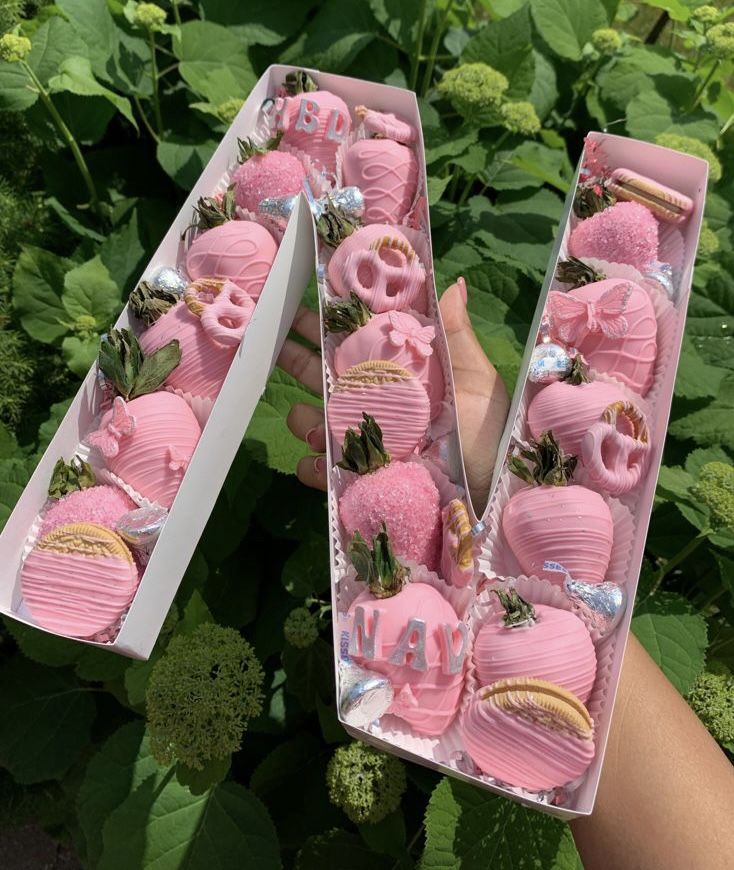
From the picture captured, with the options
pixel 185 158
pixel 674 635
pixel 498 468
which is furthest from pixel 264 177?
pixel 674 635

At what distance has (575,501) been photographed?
3.64 ft

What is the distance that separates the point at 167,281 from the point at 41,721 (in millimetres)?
1062

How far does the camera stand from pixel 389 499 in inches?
43.9

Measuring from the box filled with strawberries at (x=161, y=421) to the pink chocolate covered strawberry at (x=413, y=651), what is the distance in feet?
1.02

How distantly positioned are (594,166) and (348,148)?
0.53m

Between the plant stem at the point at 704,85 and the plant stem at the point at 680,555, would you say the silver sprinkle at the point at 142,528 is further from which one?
the plant stem at the point at 704,85

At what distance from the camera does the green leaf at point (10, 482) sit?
1468 mm

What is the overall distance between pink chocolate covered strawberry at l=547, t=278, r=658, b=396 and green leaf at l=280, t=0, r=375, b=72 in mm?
1050

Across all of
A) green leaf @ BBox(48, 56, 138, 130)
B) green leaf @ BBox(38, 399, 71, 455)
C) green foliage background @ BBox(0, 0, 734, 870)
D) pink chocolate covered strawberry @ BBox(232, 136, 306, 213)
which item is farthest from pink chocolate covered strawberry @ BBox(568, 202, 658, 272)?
green leaf @ BBox(38, 399, 71, 455)

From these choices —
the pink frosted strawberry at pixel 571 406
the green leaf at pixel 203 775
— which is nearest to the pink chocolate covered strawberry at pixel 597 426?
the pink frosted strawberry at pixel 571 406

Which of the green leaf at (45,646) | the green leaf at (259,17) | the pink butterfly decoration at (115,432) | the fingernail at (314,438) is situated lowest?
the green leaf at (45,646)

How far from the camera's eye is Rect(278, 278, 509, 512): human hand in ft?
4.56

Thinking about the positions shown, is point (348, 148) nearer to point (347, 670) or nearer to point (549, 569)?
A: point (549, 569)

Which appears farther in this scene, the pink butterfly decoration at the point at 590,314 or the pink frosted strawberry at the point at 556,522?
the pink butterfly decoration at the point at 590,314
